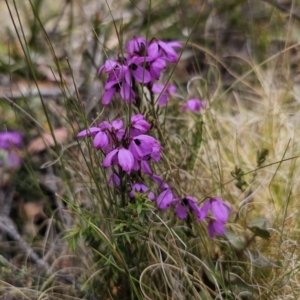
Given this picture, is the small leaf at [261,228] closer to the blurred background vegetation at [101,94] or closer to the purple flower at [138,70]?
the blurred background vegetation at [101,94]

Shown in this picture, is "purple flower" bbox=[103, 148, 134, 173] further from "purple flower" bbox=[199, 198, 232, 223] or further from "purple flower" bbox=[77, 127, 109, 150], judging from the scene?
"purple flower" bbox=[199, 198, 232, 223]

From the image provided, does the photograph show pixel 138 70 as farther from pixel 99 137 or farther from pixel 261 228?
pixel 261 228

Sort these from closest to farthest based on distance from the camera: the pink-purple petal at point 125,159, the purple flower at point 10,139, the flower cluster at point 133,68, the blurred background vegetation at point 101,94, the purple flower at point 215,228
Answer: the pink-purple petal at point 125,159 < the flower cluster at point 133,68 < the purple flower at point 215,228 < the blurred background vegetation at point 101,94 < the purple flower at point 10,139

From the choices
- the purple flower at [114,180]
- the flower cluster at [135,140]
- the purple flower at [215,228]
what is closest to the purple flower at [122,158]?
the flower cluster at [135,140]

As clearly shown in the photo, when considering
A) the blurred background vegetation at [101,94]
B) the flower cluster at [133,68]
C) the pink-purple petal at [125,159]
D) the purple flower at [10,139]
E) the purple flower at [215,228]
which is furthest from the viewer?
the purple flower at [10,139]

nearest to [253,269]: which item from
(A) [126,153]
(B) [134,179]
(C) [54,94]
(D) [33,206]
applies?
(B) [134,179]

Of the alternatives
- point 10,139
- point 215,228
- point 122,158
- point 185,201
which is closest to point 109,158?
point 122,158
